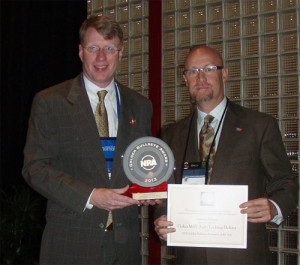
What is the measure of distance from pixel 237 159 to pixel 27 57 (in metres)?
3.65

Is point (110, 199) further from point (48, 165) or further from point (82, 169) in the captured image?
point (48, 165)

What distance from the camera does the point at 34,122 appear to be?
221 centimetres

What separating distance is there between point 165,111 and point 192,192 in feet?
6.38

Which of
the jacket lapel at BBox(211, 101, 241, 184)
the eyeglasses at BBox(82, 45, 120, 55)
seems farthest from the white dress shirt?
the jacket lapel at BBox(211, 101, 241, 184)

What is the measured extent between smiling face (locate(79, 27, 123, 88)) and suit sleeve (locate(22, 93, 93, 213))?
0.29 meters

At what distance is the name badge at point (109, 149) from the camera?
7.27 feet

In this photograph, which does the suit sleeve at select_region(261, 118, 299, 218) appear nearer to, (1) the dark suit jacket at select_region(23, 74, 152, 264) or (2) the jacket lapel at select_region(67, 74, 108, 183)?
(1) the dark suit jacket at select_region(23, 74, 152, 264)

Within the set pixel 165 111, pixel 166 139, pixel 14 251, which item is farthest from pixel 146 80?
pixel 14 251

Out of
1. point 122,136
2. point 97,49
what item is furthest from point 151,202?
point 97,49

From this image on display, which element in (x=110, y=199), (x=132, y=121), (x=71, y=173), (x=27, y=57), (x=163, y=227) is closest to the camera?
(x=110, y=199)

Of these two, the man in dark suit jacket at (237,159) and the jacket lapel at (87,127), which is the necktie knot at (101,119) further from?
the man in dark suit jacket at (237,159)

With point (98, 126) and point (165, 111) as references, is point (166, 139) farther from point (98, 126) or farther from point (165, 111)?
point (165, 111)

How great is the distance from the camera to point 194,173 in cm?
222

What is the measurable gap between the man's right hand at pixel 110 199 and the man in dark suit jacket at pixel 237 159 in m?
0.24
